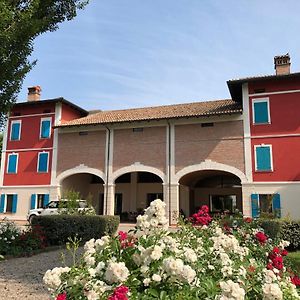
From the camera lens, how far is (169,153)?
2023 cm

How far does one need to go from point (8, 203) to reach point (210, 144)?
14.2m

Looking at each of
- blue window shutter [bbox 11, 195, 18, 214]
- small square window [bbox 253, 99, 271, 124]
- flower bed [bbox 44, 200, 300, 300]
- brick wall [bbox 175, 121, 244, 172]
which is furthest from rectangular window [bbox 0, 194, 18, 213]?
flower bed [bbox 44, 200, 300, 300]

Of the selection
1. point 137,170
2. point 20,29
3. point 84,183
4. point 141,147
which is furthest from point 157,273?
point 84,183

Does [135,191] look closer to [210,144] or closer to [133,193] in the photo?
[133,193]

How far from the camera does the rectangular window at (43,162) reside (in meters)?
22.9

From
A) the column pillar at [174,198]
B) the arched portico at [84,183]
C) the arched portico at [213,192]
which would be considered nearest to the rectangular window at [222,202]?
the arched portico at [213,192]

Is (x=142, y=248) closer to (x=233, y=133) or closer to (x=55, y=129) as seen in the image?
(x=233, y=133)

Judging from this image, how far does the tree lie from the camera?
25.2 feet

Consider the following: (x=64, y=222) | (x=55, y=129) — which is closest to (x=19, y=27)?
(x=64, y=222)

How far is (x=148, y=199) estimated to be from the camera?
25.0 metres

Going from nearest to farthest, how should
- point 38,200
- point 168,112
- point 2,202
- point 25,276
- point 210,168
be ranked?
point 25,276 < point 210,168 < point 168,112 < point 38,200 < point 2,202

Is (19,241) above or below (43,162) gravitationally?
below

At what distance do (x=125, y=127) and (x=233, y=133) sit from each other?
6.64 meters

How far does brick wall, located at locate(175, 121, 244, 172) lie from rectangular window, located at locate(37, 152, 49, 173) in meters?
8.90
